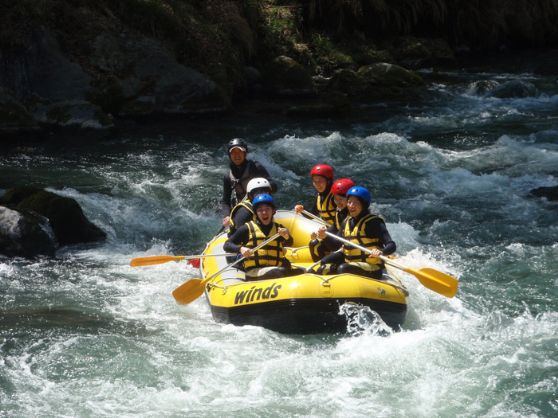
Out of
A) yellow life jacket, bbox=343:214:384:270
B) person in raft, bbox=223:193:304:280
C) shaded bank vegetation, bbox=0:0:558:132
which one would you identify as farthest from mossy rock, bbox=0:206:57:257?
shaded bank vegetation, bbox=0:0:558:132

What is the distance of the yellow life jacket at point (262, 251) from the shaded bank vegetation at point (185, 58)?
7.28 m

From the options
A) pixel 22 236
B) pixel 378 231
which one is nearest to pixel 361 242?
pixel 378 231

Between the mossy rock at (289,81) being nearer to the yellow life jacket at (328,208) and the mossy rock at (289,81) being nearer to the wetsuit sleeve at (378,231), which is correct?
the yellow life jacket at (328,208)

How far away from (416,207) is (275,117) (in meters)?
5.21

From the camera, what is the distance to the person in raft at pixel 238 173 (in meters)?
8.76

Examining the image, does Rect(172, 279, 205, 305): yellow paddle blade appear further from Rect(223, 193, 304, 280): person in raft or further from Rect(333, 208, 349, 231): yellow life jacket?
Rect(333, 208, 349, 231): yellow life jacket

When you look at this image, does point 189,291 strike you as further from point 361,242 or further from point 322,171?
point 322,171

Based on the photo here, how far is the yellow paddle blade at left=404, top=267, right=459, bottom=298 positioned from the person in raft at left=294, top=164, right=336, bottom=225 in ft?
5.58

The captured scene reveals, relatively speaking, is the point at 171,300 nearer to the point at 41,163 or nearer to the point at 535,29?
the point at 41,163

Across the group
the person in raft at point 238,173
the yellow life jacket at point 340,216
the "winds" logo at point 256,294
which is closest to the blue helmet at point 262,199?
the "winds" logo at point 256,294

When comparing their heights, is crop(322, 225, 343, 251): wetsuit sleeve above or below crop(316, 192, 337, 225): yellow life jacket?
below

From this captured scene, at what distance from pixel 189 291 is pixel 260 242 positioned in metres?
0.77

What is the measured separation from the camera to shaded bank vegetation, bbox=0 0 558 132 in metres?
13.9

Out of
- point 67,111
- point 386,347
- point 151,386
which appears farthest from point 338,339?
point 67,111
